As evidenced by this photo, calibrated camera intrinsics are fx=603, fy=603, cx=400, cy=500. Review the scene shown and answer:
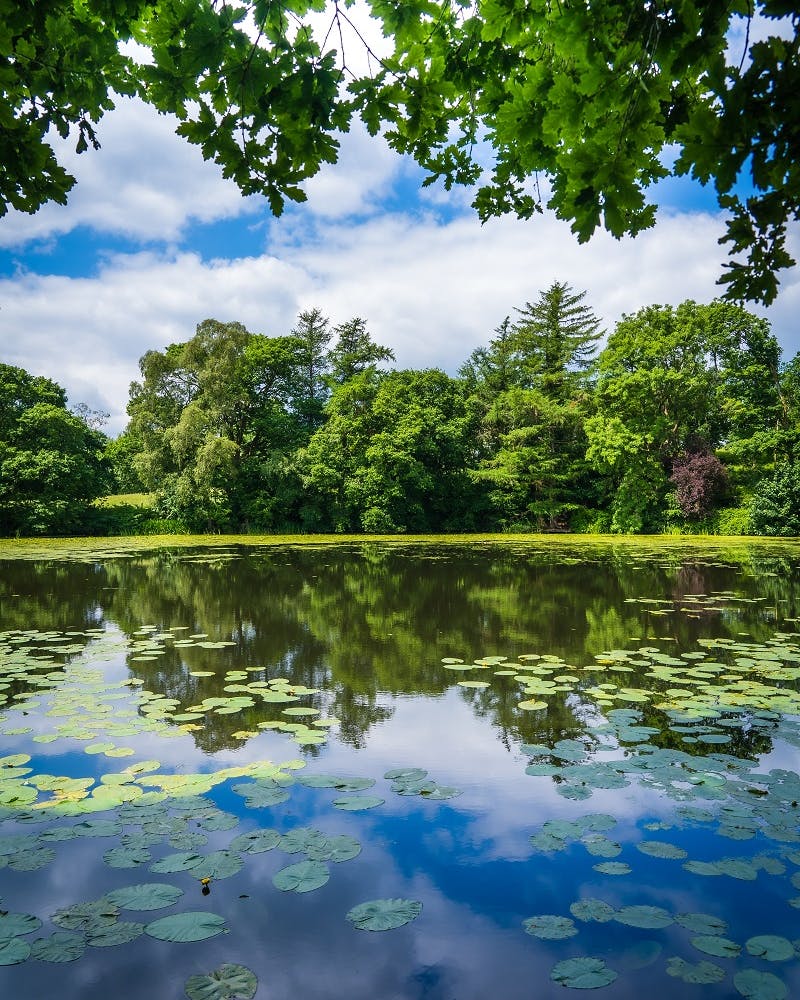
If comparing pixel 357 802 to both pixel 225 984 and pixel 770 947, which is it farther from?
pixel 770 947

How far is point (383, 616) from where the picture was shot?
710 cm

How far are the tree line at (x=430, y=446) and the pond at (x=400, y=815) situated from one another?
1872 centimetres

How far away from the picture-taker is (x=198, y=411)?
76.2 ft

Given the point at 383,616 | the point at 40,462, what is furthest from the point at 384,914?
the point at 40,462

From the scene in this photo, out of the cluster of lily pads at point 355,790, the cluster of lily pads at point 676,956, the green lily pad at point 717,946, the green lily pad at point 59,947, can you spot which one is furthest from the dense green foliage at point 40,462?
the green lily pad at point 717,946

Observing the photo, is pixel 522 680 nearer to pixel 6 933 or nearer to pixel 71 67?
pixel 6 933

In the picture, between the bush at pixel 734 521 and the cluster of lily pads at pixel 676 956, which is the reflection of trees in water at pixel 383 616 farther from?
the bush at pixel 734 521

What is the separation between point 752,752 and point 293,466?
886 inches

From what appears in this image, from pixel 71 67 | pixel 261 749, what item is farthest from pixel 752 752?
pixel 71 67

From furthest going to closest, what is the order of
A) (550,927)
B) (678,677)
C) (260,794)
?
(678,677)
(260,794)
(550,927)

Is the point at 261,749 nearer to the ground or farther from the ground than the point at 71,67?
nearer to the ground

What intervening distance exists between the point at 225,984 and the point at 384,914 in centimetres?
51

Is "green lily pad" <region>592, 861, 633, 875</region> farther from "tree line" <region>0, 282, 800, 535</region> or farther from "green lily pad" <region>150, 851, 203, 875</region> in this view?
"tree line" <region>0, 282, 800, 535</region>

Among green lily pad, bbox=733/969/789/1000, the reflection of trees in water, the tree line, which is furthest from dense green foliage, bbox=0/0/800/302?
the tree line
